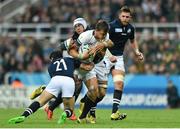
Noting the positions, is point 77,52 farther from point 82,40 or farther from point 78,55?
point 82,40

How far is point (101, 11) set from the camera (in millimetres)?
34750

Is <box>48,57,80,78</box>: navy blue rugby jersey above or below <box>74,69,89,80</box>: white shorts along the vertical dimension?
above

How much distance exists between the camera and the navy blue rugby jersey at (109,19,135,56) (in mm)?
19266

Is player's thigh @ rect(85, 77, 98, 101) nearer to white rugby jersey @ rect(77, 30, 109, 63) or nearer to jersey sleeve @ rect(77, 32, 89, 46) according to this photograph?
white rugby jersey @ rect(77, 30, 109, 63)

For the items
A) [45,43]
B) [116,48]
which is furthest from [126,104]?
[116,48]

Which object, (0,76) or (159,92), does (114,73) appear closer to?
(159,92)

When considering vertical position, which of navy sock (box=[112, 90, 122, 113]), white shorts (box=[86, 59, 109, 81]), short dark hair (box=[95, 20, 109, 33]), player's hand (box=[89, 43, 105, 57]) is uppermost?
short dark hair (box=[95, 20, 109, 33])

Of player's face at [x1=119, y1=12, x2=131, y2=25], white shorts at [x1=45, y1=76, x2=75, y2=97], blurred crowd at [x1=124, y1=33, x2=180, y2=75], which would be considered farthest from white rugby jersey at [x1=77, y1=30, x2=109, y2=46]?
blurred crowd at [x1=124, y1=33, x2=180, y2=75]

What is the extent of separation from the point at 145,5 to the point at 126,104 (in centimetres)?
632

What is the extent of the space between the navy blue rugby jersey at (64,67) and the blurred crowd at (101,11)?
54.5 ft

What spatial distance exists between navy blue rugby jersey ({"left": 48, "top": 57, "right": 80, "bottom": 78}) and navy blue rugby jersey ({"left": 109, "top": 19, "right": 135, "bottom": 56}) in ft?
8.20

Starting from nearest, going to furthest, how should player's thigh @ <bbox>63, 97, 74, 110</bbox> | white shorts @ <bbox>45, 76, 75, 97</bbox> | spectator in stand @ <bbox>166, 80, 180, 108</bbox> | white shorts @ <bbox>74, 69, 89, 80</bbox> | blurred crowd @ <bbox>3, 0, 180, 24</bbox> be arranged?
white shorts @ <bbox>45, 76, 75, 97</bbox> → player's thigh @ <bbox>63, 97, 74, 110</bbox> → white shorts @ <bbox>74, 69, 89, 80</bbox> → spectator in stand @ <bbox>166, 80, 180, 108</bbox> → blurred crowd @ <bbox>3, 0, 180, 24</bbox>

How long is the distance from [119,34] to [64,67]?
3032 millimetres

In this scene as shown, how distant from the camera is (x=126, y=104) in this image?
98.2 ft
